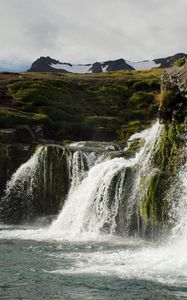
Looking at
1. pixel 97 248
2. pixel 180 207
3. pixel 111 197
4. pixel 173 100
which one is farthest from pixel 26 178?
pixel 180 207

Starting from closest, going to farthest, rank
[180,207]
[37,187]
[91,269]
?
[91,269] → [180,207] → [37,187]

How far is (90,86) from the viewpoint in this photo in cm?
8988

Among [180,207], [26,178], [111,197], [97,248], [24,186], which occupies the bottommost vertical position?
[97,248]

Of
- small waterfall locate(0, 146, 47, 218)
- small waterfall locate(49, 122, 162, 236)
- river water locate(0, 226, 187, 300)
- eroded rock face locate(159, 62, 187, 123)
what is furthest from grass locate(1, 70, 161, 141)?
river water locate(0, 226, 187, 300)

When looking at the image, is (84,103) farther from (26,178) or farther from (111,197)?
(111,197)

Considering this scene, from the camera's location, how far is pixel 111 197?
42.0 metres

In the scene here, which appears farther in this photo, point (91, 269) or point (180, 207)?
point (180, 207)

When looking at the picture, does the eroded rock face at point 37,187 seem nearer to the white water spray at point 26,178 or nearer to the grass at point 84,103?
the white water spray at point 26,178

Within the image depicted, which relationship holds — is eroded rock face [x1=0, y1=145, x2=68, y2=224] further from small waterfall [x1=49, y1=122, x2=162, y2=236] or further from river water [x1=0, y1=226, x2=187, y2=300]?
river water [x1=0, y1=226, x2=187, y2=300]

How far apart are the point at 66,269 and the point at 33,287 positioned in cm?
352

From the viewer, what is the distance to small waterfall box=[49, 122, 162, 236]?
4038 cm

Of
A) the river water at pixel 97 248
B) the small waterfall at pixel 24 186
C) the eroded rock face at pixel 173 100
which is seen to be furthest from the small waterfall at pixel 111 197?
the small waterfall at pixel 24 186

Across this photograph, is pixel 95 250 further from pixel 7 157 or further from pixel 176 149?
pixel 7 157

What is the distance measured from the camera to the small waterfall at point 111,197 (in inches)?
1590
